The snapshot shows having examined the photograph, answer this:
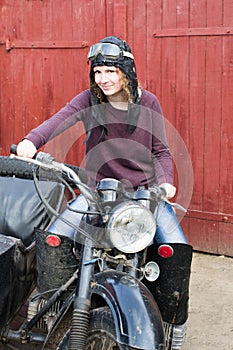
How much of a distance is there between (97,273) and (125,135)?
0.83 m

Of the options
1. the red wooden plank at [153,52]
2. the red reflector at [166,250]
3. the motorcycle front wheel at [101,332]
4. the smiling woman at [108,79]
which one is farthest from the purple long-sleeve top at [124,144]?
the red wooden plank at [153,52]

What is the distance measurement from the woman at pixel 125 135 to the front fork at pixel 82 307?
505 mm

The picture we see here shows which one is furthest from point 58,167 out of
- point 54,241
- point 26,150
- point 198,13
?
point 198,13

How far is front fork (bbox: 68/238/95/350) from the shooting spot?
2693 mm

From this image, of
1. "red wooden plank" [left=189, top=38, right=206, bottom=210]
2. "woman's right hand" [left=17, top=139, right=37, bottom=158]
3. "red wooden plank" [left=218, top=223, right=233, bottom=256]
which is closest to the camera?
"woman's right hand" [left=17, top=139, right=37, bottom=158]

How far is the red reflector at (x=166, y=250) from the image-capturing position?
3.17 metres

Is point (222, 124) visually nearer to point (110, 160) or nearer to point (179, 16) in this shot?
A: point (179, 16)

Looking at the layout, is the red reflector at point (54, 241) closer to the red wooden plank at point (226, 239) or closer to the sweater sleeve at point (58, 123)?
the sweater sleeve at point (58, 123)

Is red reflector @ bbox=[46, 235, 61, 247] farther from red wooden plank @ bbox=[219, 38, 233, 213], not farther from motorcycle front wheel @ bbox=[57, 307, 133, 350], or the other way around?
red wooden plank @ bbox=[219, 38, 233, 213]

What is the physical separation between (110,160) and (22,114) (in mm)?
2835

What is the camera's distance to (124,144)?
11.0 ft

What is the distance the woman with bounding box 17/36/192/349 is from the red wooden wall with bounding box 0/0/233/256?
1.30 metres

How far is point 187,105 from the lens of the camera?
17.0 feet

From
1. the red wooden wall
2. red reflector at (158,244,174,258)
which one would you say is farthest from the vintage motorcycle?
the red wooden wall
